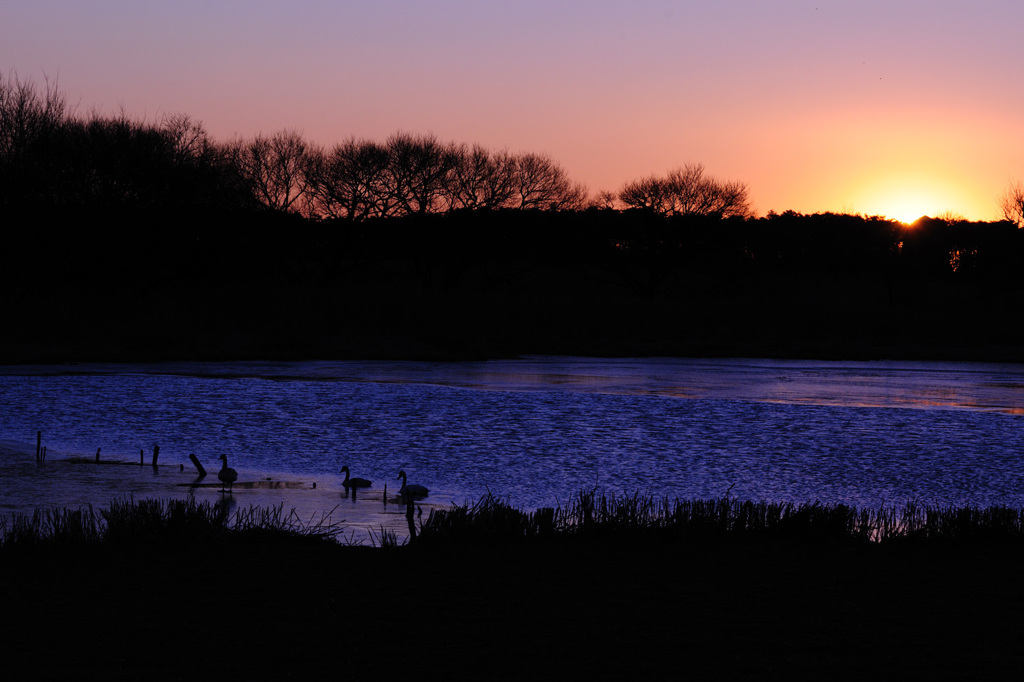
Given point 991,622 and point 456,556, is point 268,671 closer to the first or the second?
point 456,556

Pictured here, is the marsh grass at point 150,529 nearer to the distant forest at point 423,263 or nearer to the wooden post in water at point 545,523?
the wooden post in water at point 545,523

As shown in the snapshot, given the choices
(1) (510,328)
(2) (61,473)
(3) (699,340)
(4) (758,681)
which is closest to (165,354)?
(1) (510,328)

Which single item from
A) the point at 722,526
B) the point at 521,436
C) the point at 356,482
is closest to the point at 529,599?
the point at 722,526

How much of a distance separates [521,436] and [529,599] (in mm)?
8715

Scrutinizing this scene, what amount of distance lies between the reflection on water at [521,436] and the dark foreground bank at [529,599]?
2321mm

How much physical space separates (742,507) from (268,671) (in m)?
4.87

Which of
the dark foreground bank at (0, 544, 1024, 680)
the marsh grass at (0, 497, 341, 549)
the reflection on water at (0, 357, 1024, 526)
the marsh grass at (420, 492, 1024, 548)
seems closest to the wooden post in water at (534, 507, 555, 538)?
the marsh grass at (420, 492, 1024, 548)

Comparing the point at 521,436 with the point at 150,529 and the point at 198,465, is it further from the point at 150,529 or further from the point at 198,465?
the point at 150,529

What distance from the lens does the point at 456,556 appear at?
805cm

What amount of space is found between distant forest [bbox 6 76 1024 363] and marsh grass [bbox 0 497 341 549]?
22611mm

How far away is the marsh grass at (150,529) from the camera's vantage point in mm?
7961

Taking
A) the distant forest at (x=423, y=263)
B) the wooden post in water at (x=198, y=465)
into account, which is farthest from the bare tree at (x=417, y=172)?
the wooden post in water at (x=198, y=465)

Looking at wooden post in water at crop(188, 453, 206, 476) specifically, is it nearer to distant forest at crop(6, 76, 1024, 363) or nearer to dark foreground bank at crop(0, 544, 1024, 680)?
dark foreground bank at crop(0, 544, 1024, 680)

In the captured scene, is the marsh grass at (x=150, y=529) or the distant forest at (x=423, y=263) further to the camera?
the distant forest at (x=423, y=263)
